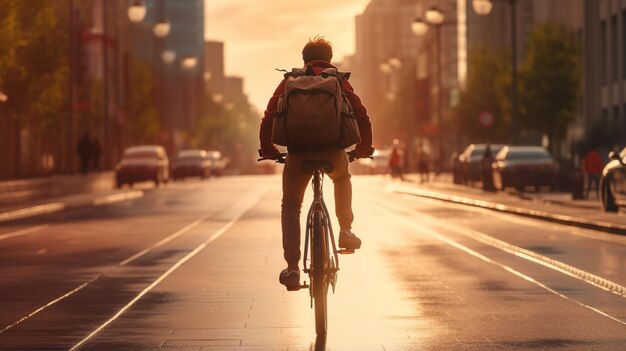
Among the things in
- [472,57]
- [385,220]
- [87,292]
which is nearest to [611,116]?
[472,57]

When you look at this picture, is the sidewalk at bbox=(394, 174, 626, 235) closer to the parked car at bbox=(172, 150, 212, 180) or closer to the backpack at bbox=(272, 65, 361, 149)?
the backpack at bbox=(272, 65, 361, 149)

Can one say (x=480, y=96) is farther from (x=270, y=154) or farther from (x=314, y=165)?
(x=314, y=165)

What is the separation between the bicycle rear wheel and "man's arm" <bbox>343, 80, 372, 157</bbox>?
29.3 inches

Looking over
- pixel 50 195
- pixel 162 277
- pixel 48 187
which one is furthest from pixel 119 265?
pixel 50 195

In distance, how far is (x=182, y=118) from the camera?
190m

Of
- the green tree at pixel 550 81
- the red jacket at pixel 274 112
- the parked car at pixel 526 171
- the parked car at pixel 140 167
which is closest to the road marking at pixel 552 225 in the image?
the parked car at pixel 526 171

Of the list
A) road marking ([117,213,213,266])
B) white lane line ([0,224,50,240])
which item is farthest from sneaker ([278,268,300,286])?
white lane line ([0,224,50,240])

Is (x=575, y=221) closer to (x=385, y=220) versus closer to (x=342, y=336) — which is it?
(x=385, y=220)

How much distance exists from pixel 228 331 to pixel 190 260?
335 inches

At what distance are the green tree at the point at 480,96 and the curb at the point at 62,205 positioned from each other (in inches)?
1492

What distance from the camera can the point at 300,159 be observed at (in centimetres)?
1106

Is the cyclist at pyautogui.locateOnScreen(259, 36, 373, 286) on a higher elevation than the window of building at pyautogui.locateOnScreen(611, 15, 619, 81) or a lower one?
lower

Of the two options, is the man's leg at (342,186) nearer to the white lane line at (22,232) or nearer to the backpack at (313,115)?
the backpack at (313,115)

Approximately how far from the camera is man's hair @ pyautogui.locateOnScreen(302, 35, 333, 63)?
11.3m
